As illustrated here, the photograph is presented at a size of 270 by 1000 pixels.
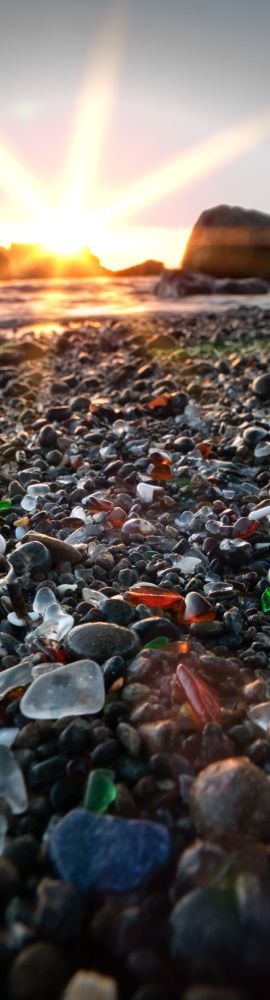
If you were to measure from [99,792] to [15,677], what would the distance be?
552mm

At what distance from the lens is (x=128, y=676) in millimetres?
2006

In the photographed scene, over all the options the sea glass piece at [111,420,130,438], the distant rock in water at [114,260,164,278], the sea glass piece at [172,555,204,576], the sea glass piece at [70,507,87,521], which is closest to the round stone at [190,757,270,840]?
the sea glass piece at [172,555,204,576]

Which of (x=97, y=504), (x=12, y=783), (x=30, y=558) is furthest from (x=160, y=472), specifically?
(x=12, y=783)

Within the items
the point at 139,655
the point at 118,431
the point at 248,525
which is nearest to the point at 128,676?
the point at 139,655

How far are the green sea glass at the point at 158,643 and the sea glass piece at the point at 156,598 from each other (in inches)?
9.0

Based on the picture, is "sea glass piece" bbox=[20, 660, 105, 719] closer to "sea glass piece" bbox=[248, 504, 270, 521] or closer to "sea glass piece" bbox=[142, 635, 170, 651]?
"sea glass piece" bbox=[142, 635, 170, 651]

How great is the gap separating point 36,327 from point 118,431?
900 cm

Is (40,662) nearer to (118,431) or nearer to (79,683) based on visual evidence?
(79,683)

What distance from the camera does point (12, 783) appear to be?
162cm

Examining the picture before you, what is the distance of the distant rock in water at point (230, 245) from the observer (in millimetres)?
27922

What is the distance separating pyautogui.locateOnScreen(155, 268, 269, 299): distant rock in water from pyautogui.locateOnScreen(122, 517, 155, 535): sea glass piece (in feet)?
62.9

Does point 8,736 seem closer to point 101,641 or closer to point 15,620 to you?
point 101,641

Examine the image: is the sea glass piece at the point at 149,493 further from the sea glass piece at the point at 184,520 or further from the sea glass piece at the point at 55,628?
the sea glass piece at the point at 55,628

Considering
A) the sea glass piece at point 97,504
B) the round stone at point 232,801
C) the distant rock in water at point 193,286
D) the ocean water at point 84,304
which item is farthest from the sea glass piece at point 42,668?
the distant rock in water at point 193,286
